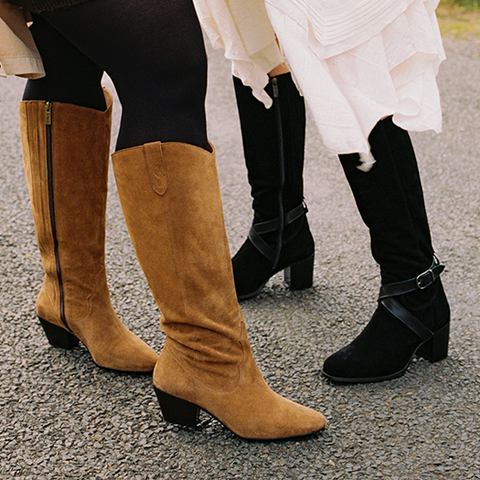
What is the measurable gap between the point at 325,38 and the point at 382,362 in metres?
0.64

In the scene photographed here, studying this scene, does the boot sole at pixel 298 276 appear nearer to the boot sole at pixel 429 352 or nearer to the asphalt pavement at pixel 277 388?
the asphalt pavement at pixel 277 388

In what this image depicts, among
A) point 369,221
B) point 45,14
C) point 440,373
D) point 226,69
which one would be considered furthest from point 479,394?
point 226,69

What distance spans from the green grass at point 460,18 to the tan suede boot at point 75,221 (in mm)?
3169

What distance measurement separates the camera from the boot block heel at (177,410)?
4.10 feet

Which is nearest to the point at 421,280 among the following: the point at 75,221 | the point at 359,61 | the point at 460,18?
the point at 359,61

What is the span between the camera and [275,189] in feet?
5.48

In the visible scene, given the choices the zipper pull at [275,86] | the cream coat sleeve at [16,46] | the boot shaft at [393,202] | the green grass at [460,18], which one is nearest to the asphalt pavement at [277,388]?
the boot shaft at [393,202]

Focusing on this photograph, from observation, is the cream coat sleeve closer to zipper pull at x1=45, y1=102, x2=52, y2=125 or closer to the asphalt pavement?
zipper pull at x1=45, y1=102, x2=52, y2=125

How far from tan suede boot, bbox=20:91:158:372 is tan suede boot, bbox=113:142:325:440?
9.4 inches

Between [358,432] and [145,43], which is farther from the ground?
[145,43]

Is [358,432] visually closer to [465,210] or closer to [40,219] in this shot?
[40,219]

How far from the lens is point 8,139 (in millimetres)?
2816

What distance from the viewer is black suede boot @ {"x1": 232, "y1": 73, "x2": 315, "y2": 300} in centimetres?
161

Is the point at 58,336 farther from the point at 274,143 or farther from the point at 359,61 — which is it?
the point at 359,61
